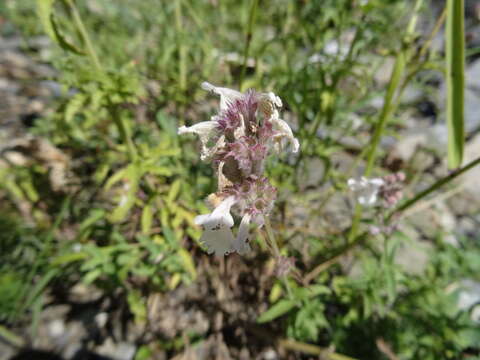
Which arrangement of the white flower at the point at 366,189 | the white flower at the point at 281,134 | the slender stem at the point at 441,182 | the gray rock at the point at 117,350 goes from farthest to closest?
the gray rock at the point at 117,350
the white flower at the point at 366,189
the slender stem at the point at 441,182
the white flower at the point at 281,134

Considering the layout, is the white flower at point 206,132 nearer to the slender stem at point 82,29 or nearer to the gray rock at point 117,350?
the slender stem at point 82,29

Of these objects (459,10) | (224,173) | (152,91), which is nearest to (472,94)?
(459,10)

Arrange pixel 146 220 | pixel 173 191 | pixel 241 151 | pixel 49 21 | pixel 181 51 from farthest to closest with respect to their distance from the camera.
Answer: pixel 181 51, pixel 173 191, pixel 146 220, pixel 49 21, pixel 241 151

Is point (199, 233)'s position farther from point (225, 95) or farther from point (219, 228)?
point (225, 95)

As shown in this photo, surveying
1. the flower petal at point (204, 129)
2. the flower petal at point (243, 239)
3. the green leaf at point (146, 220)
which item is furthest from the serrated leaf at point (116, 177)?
the flower petal at point (243, 239)

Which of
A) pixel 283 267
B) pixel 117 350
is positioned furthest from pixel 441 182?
pixel 117 350

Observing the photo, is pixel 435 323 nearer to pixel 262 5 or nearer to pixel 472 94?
pixel 472 94

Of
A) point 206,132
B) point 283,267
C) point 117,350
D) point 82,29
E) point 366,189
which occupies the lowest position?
point 117,350
